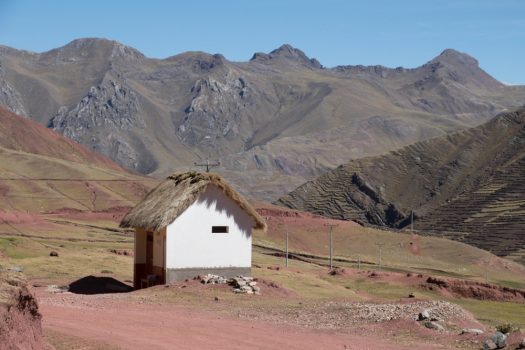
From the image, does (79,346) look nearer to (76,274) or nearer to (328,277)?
(76,274)

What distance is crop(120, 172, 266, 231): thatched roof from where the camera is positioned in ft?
104

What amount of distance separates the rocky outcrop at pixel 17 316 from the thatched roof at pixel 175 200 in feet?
56.4

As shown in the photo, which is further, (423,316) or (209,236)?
(209,236)

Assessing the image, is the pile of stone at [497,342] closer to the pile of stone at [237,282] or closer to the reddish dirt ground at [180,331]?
the reddish dirt ground at [180,331]

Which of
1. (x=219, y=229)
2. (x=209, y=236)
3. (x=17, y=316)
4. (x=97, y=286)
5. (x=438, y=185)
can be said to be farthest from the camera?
(x=438, y=185)

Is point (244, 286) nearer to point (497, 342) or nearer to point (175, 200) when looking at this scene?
point (175, 200)

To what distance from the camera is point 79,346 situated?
51.5 feet

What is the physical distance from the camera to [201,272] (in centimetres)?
3234

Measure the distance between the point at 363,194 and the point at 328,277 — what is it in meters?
112

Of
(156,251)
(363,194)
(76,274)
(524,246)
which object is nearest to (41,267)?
(76,274)

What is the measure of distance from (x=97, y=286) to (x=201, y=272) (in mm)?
4309

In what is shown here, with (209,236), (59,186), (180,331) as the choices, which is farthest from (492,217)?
(180,331)

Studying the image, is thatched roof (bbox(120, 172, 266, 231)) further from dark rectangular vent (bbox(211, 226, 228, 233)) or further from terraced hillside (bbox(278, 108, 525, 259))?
terraced hillside (bbox(278, 108, 525, 259))

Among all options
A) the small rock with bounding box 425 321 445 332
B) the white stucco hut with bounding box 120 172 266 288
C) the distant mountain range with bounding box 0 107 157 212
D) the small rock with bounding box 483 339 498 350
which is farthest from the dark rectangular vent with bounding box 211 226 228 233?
the distant mountain range with bounding box 0 107 157 212
